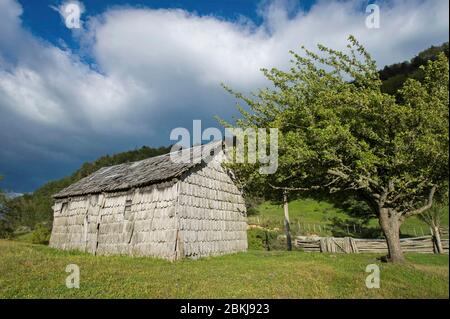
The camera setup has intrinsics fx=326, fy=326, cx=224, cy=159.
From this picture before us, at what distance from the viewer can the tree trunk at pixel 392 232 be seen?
15289 mm

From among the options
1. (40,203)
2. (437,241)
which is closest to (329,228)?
(437,241)

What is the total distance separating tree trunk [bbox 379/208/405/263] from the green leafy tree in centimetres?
4

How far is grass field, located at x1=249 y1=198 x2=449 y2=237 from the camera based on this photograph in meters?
38.2

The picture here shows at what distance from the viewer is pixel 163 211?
19438mm

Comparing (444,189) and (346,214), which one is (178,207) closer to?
(444,189)

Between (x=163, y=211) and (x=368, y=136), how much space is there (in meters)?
12.0

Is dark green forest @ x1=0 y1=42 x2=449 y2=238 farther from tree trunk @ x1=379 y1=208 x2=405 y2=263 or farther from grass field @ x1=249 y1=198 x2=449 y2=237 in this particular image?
tree trunk @ x1=379 y1=208 x2=405 y2=263

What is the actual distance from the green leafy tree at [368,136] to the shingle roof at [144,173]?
452cm

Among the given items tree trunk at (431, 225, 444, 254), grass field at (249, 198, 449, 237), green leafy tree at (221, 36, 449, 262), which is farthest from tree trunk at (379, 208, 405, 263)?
grass field at (249, 198, 449, 237)

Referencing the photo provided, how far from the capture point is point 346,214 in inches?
1834

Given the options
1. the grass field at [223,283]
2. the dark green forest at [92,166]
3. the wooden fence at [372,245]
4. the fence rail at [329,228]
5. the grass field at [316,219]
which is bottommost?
the grass field at [223,283]

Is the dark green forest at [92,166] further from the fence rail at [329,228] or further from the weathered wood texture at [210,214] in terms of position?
the weathered wood texture at [210,214]

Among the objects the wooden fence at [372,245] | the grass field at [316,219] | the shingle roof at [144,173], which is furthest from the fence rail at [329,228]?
the shingle roof at [144,173]

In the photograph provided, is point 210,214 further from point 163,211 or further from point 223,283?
point 223,283
